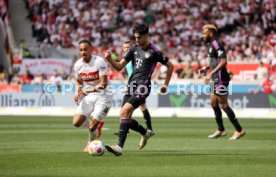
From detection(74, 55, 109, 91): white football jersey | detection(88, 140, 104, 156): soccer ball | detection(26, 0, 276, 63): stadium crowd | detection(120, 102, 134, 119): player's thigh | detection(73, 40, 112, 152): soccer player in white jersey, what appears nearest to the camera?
detection(88, 140, 104, 156): soccer ball

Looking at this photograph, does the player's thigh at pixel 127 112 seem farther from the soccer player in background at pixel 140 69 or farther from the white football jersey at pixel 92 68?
the white football jersey at pixel 92 68

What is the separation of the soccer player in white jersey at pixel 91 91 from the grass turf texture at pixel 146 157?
26.0 inches

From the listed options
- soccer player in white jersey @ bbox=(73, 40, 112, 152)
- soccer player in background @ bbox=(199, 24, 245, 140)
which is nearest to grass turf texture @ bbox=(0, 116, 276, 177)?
soccer player in background @ bbox=(199, 24, 245, 140)

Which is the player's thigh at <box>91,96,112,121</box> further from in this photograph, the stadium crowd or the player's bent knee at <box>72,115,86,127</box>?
the stadium crowd

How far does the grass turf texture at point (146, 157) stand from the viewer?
11.0 meters

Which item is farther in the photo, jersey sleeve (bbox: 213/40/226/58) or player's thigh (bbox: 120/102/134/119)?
jersey sleeve (bbox: 213/40/226/58)

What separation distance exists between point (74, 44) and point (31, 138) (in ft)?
69.9

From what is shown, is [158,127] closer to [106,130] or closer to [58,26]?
[106,130]

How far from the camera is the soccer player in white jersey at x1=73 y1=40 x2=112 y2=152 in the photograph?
14.4m

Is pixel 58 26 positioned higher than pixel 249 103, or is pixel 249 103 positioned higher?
pixel 58 26

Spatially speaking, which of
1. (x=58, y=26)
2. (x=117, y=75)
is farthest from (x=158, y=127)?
(x=58, y=26)

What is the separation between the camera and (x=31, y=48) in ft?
123

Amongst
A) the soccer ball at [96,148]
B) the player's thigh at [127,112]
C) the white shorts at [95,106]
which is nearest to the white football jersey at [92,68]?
the white shorts at [95,106]

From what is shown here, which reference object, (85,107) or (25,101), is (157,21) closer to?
(25,101)
